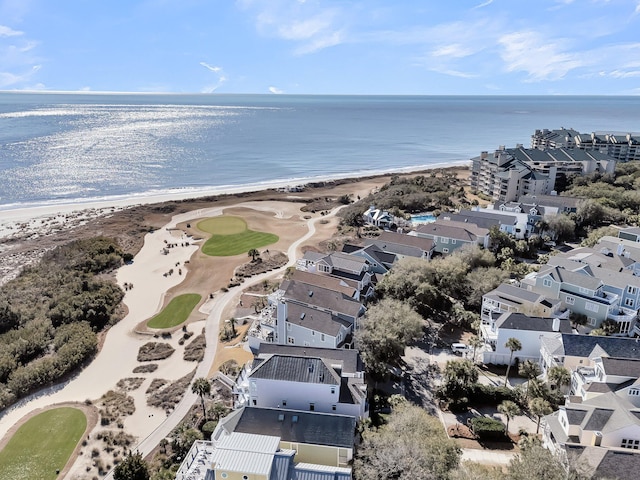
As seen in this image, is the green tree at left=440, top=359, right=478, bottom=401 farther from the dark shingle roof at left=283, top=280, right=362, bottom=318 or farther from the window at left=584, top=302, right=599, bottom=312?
the window at left=584, top=302, right=599, bottom=312

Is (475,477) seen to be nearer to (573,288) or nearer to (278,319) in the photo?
(278,319)

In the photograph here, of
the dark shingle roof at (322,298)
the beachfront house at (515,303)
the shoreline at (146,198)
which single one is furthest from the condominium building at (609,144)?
the dark shingle roof at (322,298)

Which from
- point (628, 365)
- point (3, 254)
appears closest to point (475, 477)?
point (628, 365)

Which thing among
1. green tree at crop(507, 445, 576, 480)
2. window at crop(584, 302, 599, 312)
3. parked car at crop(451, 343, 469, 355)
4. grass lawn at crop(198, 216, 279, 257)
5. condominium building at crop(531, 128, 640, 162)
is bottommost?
parked car at crop(451, 343, 469, 355)

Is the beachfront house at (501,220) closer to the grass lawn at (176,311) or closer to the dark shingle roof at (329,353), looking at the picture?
the dark shingle roof at (329,353)

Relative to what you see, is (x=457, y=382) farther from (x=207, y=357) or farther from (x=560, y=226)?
(x=560, y=226)

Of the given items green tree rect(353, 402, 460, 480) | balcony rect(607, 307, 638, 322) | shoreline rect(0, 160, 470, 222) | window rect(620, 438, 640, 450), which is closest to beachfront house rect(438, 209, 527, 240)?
balcony rect(607, 307, 638, 322)

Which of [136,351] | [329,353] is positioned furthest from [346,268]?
[136,351]
